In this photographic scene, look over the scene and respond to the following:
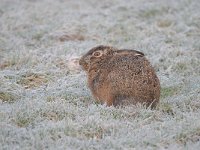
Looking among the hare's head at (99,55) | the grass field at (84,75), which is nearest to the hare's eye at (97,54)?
the hare's head at (99,55)

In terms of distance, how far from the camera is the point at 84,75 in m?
9.16

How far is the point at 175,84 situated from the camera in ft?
28.3

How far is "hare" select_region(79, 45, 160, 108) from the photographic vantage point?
23.1 ft

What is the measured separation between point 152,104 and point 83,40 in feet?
15.3

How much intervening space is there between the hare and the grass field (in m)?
0.17

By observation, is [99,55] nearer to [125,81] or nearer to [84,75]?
[125,81]

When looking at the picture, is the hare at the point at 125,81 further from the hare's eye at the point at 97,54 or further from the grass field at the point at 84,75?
the grass field at the point at 84,75

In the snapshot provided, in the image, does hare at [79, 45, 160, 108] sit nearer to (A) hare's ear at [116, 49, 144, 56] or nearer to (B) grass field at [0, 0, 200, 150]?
(A) hare's ear at [116, 49, 144, 56]

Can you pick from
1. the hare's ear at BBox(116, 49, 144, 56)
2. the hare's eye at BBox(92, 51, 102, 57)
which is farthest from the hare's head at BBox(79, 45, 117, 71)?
the hare's ear at BBox(116, 49, 144, 56)

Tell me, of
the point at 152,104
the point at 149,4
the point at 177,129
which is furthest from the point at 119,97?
the point at 149,4

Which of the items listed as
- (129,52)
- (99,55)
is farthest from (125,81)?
(99,55)

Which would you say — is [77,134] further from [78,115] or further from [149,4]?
[149,4]

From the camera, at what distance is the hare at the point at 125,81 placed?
7.05 metres

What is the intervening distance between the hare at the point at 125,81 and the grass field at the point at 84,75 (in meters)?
0.17
